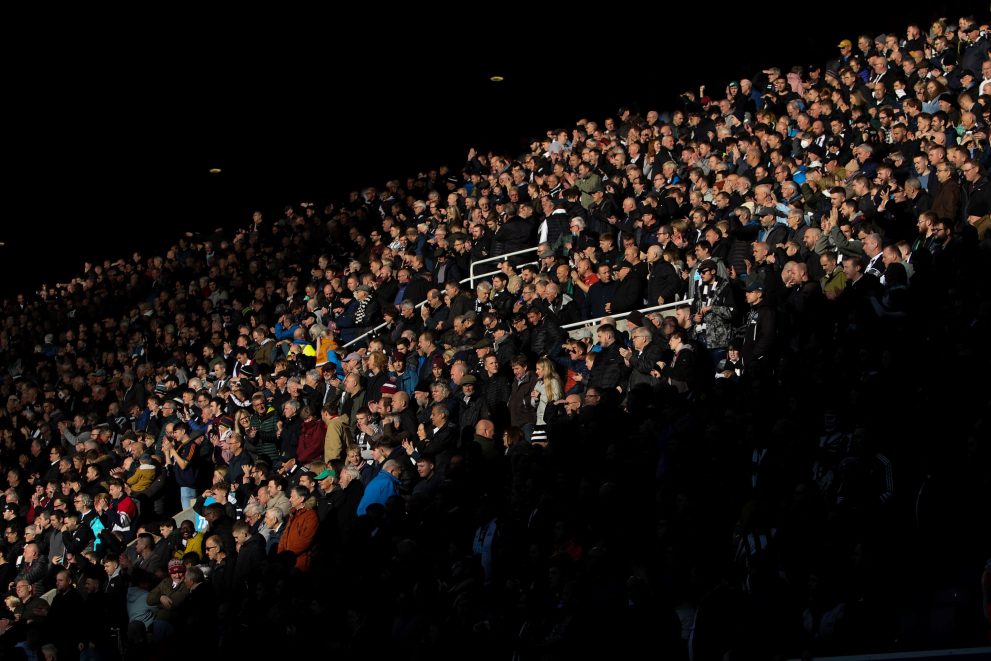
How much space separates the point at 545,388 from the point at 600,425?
59.1 inches

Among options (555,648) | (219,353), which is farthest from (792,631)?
(219,353)

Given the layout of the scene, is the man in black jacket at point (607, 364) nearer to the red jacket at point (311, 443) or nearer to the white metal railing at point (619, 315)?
the white metal railing at point (619, 315)

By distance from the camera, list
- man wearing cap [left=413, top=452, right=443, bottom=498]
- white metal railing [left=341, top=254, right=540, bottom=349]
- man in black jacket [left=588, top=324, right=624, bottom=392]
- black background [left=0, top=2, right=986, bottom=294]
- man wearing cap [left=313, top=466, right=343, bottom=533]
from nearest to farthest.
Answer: man wearing cap [left=413, top=452, right=443, bottom=498] < man in black jacket [left=588, top=324, right=624, bottom=392] < man wearing cap [left=313, top=466, right=343, bottom=533] < white metal railing [left=341, top=254, right=540, bottom=349] < black background [left=0, top=2, right=986, bottom=294]

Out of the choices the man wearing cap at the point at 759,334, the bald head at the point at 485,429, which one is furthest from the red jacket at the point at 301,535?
the man wearing cap at the point at 759,334

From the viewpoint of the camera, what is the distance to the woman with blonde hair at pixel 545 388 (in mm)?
13062

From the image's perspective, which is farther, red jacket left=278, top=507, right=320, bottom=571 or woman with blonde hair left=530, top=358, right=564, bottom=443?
woman with blonde hair left=530, top=358, right=564, bottom=443

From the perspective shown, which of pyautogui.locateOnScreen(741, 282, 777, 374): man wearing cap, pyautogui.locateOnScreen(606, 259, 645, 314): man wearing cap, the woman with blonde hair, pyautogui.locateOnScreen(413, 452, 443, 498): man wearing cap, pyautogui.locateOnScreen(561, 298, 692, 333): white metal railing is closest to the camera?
pyautogui.locateOnScreen(741, 282, 777, 374): man wearing cap

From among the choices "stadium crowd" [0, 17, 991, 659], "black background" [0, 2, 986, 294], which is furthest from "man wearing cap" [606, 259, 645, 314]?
"black background" [0, 2, 986, 294]

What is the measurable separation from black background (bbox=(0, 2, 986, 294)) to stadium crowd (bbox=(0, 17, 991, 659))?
129 inches

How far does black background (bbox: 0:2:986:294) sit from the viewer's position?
78.1ft

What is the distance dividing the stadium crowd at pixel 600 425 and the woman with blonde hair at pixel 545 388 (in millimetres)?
50

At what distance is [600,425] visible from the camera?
38.5 ft

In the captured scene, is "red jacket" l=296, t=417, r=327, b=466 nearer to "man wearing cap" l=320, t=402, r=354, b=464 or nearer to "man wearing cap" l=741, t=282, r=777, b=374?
"man wearing cap" l=320, t=402, r=354, b=464

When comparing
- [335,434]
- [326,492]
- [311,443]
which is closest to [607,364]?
[326,492]
